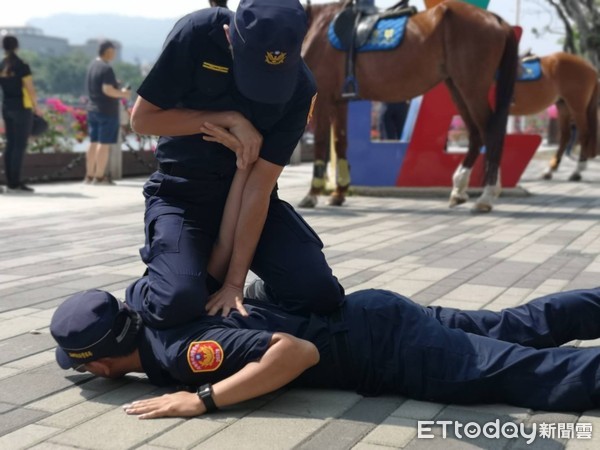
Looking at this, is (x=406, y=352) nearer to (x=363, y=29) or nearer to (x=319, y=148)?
(x=319, y=148)

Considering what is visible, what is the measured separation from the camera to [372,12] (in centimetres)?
1031

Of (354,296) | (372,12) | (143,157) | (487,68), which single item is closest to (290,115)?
(354,296)

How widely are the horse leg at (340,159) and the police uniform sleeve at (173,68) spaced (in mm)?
6573

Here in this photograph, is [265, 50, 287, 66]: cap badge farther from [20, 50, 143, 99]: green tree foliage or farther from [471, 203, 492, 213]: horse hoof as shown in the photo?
[20, 50, 143, 99]: green tree foliage

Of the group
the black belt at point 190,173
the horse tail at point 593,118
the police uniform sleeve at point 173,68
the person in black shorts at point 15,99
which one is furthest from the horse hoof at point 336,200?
the police uniform sleeve at point 173,68

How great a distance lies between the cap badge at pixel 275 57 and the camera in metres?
3.21

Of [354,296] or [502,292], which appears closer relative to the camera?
[354,296]

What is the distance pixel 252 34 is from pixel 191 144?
0.67 metres

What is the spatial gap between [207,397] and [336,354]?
498 millimetres

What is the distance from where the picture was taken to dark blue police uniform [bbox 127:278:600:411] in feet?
10.0

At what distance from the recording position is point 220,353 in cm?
309

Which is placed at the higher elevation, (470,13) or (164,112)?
(470,13)

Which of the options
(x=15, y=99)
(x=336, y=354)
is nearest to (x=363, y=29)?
(x=15, y=99)

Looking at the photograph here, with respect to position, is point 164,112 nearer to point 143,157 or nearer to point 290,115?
point 290,115
